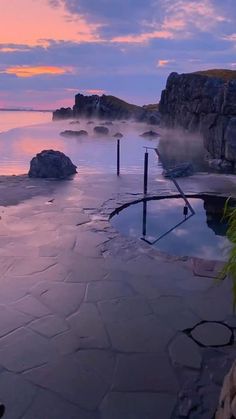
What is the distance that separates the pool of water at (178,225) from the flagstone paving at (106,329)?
146 cm

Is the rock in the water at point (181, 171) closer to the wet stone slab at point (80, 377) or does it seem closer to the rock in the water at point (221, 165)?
the rock in the water at point (221, 165)

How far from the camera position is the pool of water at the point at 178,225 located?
9.41 m

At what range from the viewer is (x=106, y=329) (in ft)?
16.5

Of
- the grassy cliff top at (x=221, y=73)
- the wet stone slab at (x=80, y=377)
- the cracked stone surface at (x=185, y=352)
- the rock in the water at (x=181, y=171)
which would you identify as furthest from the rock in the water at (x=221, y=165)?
the grassy cliff top at (x=221, y=73)

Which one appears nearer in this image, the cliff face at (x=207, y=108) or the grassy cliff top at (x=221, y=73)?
the cliff face at (x=207, y=108)

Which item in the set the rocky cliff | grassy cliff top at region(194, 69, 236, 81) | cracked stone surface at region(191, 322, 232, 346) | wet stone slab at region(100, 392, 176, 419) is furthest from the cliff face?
the rocky cliff

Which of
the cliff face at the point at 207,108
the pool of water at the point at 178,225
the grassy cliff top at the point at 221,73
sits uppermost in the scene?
the grassy cliff top at the point at 221,73

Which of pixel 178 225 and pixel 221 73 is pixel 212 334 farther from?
pixel 221 73

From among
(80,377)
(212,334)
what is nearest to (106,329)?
(80,377)

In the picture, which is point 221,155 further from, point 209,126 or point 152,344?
point 152,344

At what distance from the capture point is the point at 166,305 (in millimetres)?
5625

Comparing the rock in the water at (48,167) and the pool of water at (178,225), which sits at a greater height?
the rock in the water at (48,167)

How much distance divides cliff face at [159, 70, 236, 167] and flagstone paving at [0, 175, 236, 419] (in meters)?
20.3

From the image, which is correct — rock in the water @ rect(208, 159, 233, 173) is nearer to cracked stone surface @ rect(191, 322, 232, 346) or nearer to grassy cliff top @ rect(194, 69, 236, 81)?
cracked stone surface @ rect(191, 322, 232, 346)
